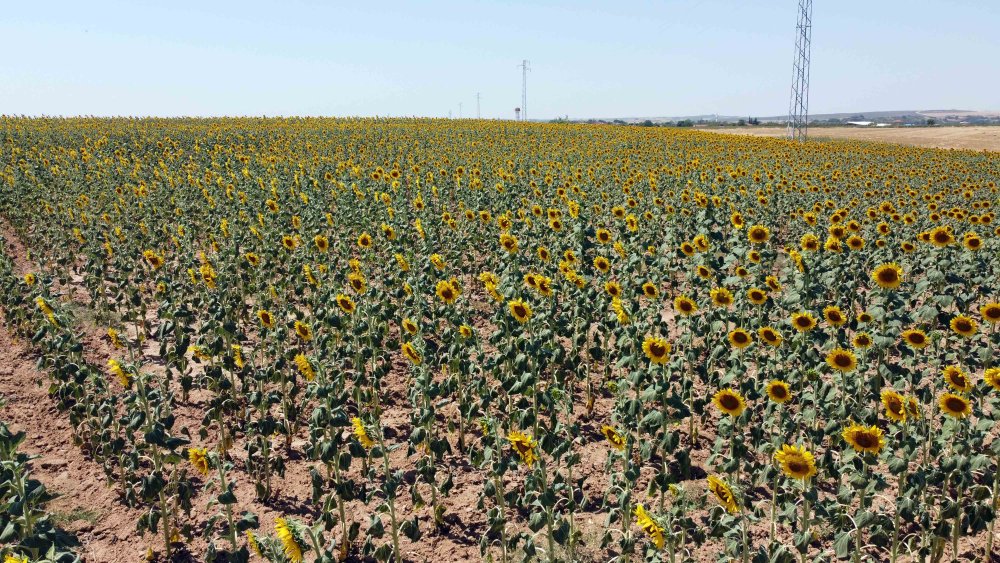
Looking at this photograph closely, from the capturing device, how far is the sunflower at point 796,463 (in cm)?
407

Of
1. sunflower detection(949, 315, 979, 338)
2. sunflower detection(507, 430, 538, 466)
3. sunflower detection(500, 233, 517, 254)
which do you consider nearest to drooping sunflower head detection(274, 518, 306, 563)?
sunflower detection(507, 430, 538, 466)

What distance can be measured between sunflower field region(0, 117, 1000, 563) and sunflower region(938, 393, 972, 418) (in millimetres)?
51

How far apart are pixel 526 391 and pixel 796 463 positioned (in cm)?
242

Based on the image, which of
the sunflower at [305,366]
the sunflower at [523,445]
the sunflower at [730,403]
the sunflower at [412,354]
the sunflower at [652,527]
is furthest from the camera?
the sunflower at [412,354]

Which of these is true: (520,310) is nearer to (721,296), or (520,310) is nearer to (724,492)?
(721,296)

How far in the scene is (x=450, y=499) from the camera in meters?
5.80

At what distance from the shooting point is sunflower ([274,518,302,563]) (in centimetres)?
382

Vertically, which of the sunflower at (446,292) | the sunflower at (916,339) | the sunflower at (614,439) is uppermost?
the sunflower at (446,292)

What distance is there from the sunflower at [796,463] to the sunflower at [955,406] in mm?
1556

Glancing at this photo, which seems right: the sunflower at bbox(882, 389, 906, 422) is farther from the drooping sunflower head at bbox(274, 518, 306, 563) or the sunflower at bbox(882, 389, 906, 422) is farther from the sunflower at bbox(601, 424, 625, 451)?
the drooping sunflower head at bbox(274, 518, 306, 563)

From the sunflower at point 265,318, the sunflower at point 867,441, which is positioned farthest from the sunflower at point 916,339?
the sunflower at point 265,318

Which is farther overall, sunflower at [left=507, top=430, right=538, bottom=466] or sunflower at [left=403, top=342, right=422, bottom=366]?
sunflower at [left=403, top=342, right=422, bottom=366]

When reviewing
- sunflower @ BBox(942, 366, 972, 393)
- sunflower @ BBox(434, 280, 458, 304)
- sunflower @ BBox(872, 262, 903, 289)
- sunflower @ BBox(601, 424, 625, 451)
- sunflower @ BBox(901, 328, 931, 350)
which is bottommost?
sunflower @ BBox(601, 424, 625, 451)

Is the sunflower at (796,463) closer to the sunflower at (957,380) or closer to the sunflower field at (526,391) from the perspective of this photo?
the sunflower field at (526,391)
